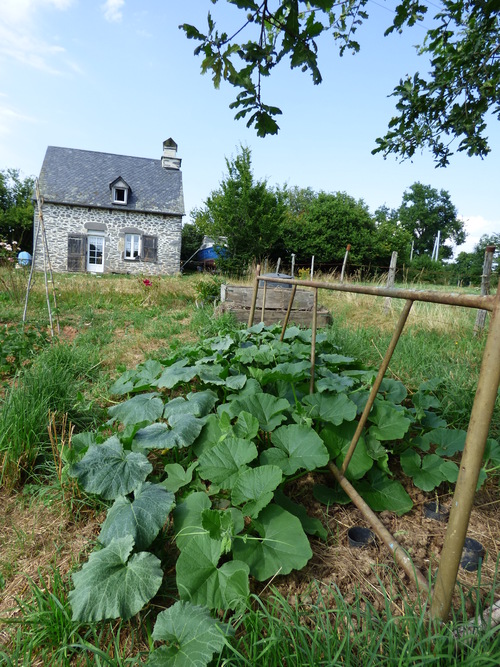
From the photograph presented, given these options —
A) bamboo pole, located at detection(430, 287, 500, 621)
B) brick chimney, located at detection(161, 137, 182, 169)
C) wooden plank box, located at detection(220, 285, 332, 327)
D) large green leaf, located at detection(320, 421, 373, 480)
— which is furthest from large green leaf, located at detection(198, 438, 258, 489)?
brick chimney, located at detection(161, 137, 182, 169)

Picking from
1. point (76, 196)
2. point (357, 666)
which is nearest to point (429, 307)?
point (357, 666)

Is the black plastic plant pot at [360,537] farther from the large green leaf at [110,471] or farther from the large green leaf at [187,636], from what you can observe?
the large green leaf at [110,471]

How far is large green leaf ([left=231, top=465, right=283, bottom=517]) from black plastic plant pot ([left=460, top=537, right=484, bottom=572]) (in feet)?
2.41

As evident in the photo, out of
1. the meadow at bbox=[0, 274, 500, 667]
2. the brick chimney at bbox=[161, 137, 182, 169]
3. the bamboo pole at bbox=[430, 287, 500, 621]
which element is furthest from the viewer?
the brick chimney at bbox=[161, 137, 182, 169]

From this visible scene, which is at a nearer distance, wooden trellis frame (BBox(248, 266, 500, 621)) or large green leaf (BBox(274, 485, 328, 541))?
wooden trellis frame (BBox(248, 266, 500, 621))

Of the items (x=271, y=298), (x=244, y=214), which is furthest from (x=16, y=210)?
(x=271, y=298)

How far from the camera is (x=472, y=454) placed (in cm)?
82

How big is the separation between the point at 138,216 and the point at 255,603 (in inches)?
735

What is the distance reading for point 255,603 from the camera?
45.0 inches

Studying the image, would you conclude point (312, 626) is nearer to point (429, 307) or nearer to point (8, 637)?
point (8, 637)

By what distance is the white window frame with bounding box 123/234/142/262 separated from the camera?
704 inches

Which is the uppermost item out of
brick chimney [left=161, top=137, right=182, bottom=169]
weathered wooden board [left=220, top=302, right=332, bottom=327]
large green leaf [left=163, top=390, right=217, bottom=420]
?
brick chimney [left=161, top=137, right=182, bottom=169]

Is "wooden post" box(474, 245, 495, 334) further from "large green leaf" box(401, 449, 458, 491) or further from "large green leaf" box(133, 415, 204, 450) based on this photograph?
"large green leaf" box(133, 415, 204, 450)

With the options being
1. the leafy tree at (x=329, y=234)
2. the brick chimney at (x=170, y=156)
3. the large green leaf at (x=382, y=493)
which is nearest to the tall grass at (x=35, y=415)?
the large green leaf at (x=382, y=493)
